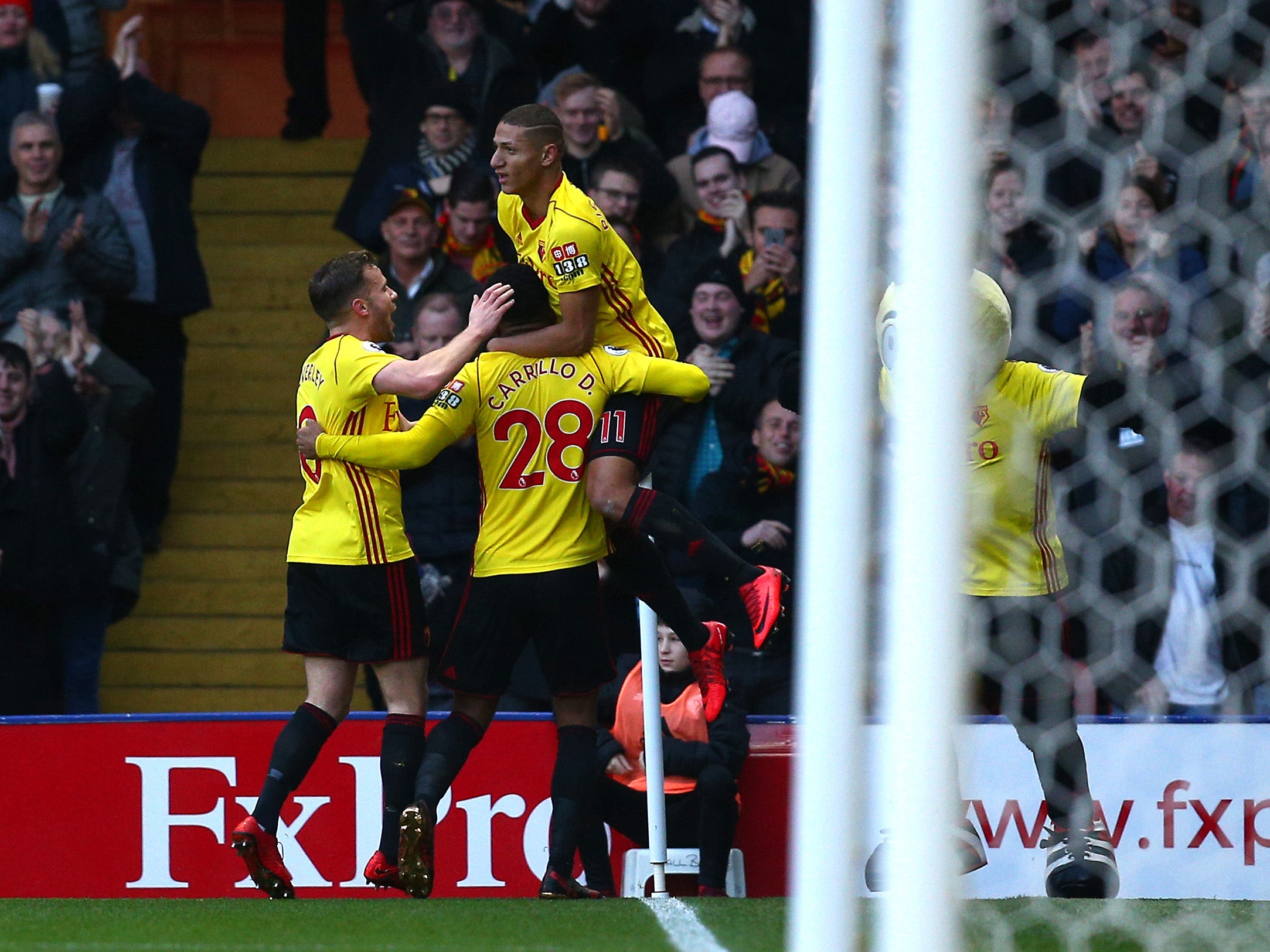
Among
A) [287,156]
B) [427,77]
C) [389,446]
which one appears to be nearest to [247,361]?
[287,156]

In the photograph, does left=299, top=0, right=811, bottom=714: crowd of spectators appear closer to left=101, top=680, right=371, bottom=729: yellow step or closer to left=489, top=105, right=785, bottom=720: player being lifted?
left=489, top=105, right=785, bottom=720: player being lifted

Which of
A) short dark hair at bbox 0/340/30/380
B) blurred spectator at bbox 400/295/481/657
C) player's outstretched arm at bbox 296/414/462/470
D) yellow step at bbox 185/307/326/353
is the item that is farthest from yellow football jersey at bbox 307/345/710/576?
yellow step at bbox 185/307/326/353

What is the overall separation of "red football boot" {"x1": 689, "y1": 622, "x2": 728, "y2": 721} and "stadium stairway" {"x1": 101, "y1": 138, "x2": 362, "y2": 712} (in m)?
3.28

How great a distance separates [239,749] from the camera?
568 centimetres

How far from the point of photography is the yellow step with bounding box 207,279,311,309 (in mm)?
8930

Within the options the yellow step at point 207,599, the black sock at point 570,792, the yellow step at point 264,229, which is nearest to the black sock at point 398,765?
the black sock at point 570,792

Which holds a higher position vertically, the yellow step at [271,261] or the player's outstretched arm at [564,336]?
the yellow step at [271,261]

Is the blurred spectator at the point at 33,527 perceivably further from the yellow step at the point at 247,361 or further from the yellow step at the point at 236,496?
the yellow step at the point at 247,361

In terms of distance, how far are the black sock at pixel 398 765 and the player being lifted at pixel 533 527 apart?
108mm

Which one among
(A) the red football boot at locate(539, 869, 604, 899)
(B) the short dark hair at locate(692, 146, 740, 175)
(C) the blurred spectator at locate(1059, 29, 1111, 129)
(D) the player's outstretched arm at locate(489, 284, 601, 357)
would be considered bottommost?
(A) the red football boot at locate(539, 869, 604, 899)

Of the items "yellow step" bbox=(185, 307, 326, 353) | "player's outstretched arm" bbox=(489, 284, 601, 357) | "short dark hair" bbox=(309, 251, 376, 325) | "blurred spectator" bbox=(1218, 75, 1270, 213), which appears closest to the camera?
"blurred spectator" bbox=(1218, 75, 1270, 213)

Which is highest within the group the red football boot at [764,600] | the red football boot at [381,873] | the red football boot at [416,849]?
the red football boot at [764,600]

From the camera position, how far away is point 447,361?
438cm

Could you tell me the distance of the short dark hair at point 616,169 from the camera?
678 cm
